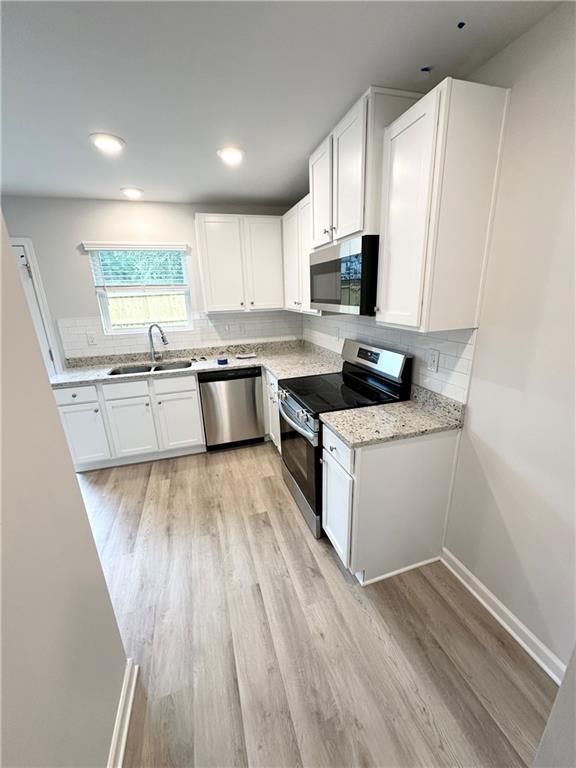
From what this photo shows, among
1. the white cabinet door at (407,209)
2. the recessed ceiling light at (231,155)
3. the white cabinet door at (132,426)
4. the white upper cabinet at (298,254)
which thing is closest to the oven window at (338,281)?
the white cabinet door at (407,209)

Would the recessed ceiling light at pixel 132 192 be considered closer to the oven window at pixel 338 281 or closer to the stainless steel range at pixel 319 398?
the oven window at pixel 338 281

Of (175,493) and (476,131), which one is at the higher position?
(476,131)

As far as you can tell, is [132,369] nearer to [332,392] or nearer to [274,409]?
[274,409]

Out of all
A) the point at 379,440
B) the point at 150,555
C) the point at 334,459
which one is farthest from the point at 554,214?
the point at 150,555

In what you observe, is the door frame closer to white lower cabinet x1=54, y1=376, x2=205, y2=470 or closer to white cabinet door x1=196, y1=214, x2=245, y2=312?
white lower cabinet x1=54, y1=376, x2=205, y2=470

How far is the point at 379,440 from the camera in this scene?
1.43 metres

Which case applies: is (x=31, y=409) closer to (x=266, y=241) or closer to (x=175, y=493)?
(x=175, y=493)

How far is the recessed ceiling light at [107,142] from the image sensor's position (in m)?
1.72

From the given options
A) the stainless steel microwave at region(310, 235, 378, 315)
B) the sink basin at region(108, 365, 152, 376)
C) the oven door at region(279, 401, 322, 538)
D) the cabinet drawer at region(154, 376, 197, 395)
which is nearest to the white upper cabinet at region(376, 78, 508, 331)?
the stainless steel microwave at region(310, 235, 378, 315)

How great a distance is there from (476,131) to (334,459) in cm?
158

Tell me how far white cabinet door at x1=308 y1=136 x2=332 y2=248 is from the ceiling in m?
0.09

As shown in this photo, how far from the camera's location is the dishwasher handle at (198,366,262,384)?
2.95m

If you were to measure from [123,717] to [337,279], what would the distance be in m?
2.27

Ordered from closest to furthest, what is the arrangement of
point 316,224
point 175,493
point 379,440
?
point 379,440 → point 316,224 → point 175,493
